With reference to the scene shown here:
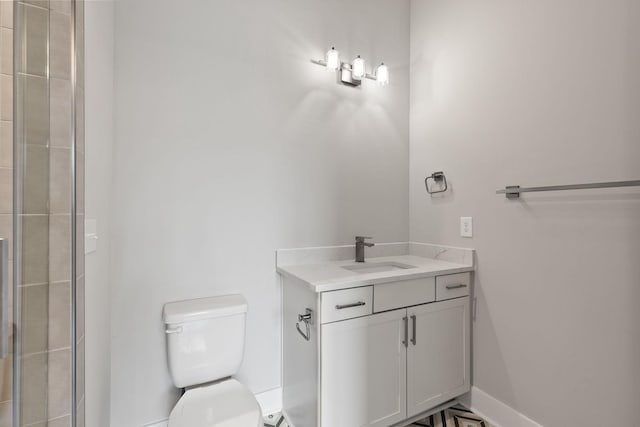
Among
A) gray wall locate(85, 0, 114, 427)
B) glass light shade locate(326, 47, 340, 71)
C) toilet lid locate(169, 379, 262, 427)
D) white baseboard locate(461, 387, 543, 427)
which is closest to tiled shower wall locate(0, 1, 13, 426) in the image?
gray wall locate(85, 0, 114, 427)

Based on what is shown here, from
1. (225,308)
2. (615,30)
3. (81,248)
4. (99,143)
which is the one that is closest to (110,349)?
(225,308)

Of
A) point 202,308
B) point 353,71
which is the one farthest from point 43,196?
point 353,71

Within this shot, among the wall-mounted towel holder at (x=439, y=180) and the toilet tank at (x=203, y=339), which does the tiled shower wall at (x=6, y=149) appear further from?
the wall-mounted towel holder at (x=439, y=180)

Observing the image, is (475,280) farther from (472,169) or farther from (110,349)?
(110,349)

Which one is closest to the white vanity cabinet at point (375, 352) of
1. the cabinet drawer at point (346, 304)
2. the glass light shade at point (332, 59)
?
the cabinet drawer at point (346, 304)

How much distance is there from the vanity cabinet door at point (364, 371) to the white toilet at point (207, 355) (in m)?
0.34

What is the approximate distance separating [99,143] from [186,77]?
1.92ft

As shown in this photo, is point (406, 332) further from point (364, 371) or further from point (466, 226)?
point (466, 226)

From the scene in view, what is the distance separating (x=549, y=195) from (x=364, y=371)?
3.95 ft

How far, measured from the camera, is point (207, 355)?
4.30ft

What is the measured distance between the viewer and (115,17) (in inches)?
51.1

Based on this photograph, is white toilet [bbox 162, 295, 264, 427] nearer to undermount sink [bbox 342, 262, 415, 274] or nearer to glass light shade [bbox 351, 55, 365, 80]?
undermount sink [bbox 342, 262, 415, 274]

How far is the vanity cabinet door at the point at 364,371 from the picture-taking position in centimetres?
126

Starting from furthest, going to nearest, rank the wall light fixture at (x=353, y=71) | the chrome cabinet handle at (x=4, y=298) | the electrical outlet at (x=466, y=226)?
the wall light fixture at (x=353, y=71) → the electrical outlet at (x=466, y=226) → the chrome cabinet handle at (x=4, y=298)
